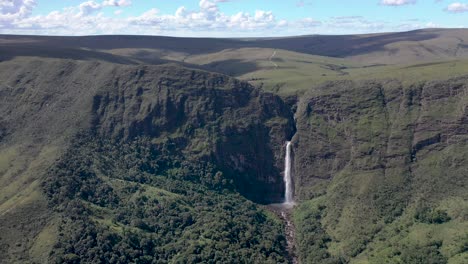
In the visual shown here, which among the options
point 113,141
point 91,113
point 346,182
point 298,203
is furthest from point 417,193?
point 91,113

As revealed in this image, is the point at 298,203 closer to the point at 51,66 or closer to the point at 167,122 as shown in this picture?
the point at 167,122

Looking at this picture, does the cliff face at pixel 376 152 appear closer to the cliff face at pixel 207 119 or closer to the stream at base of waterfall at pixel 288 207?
the stream at base of waterfall at pixel 288 207

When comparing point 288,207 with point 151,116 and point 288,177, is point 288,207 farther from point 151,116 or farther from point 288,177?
point 151,116

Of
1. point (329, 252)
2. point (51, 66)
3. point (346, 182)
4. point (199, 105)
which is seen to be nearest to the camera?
point (329, 252)

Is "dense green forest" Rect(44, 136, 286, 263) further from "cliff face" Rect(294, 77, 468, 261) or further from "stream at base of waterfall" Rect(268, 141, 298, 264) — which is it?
"cliff face" Rect(294, 77, 468, 261)

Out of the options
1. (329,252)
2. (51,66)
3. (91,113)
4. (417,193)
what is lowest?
(329,252)

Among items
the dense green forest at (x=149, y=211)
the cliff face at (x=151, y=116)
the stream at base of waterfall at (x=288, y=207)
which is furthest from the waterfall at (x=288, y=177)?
the dense green forest at (x=149, y=211)

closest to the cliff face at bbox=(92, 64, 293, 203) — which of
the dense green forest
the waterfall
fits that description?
the waterfall
